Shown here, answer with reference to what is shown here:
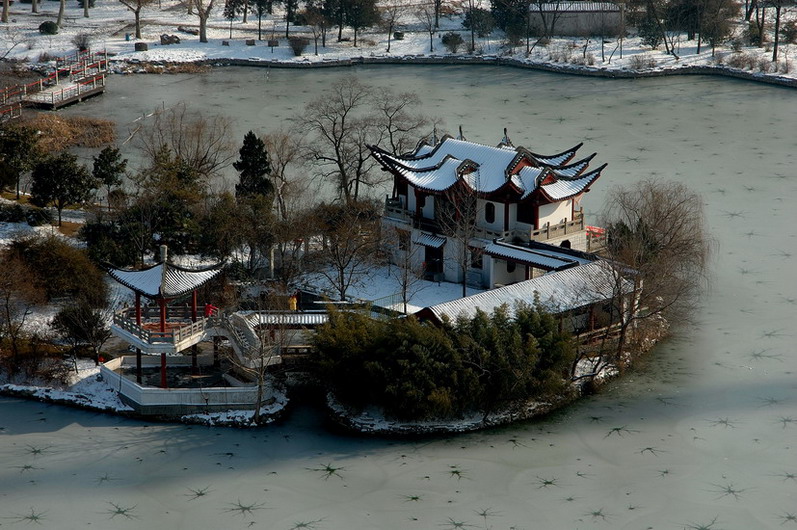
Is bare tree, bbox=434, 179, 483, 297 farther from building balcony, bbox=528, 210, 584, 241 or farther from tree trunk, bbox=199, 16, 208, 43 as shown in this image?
tree trunk, bbox=199, 16, 208, 43

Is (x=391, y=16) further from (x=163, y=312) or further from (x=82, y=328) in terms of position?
(x=163, y=312)

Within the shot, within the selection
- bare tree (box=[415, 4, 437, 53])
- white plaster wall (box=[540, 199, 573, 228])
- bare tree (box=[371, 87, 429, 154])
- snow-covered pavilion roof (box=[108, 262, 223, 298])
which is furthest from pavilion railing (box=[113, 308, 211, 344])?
bare tree (box=[415, 4, 437, 53])

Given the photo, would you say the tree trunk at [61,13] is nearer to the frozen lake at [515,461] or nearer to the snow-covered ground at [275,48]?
the snow-covered ground at [275,48]

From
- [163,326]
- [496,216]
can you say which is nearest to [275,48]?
[496,216]

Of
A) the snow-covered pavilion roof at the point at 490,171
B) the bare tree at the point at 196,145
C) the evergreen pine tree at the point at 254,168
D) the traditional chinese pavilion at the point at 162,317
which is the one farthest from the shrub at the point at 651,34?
the traditional chinese pavilion at the point at 162,317

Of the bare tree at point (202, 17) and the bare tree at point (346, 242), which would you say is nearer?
the bare tree at point (346, 242)
